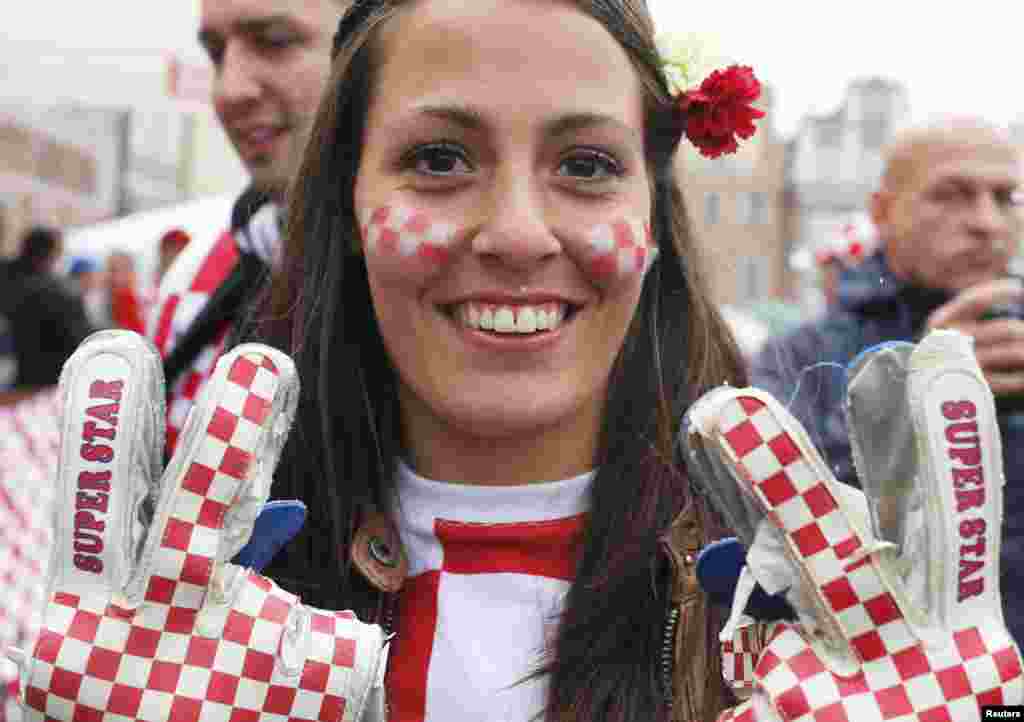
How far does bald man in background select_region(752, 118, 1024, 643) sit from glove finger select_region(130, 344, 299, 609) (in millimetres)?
1734

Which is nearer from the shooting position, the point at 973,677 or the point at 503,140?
the point at 973,677

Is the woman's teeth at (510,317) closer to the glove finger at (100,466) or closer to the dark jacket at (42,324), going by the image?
the glove finger at (100,466)

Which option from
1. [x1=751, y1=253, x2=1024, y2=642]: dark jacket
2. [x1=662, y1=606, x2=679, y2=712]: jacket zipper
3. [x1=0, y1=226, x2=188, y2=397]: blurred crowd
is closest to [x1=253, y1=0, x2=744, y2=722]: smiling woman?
[x1=662, y1=606, x2=679, y2=712]: jacket zipper

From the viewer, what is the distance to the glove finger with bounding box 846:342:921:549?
1333 millimetres

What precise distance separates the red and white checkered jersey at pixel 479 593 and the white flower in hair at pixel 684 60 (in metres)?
0.54

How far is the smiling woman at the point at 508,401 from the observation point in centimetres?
155

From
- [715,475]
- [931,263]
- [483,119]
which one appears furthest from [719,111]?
[931,263]

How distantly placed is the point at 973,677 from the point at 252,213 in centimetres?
176

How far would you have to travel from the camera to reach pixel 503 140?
1.53 metres

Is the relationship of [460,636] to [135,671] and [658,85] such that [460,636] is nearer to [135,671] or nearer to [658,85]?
[135,671]

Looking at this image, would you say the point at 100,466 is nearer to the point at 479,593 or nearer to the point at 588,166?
the point at 479,593

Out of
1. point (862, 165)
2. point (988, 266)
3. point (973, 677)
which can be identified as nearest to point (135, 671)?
point (973, 677)

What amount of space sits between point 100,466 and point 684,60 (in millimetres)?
923

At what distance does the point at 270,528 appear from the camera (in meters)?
1.44
